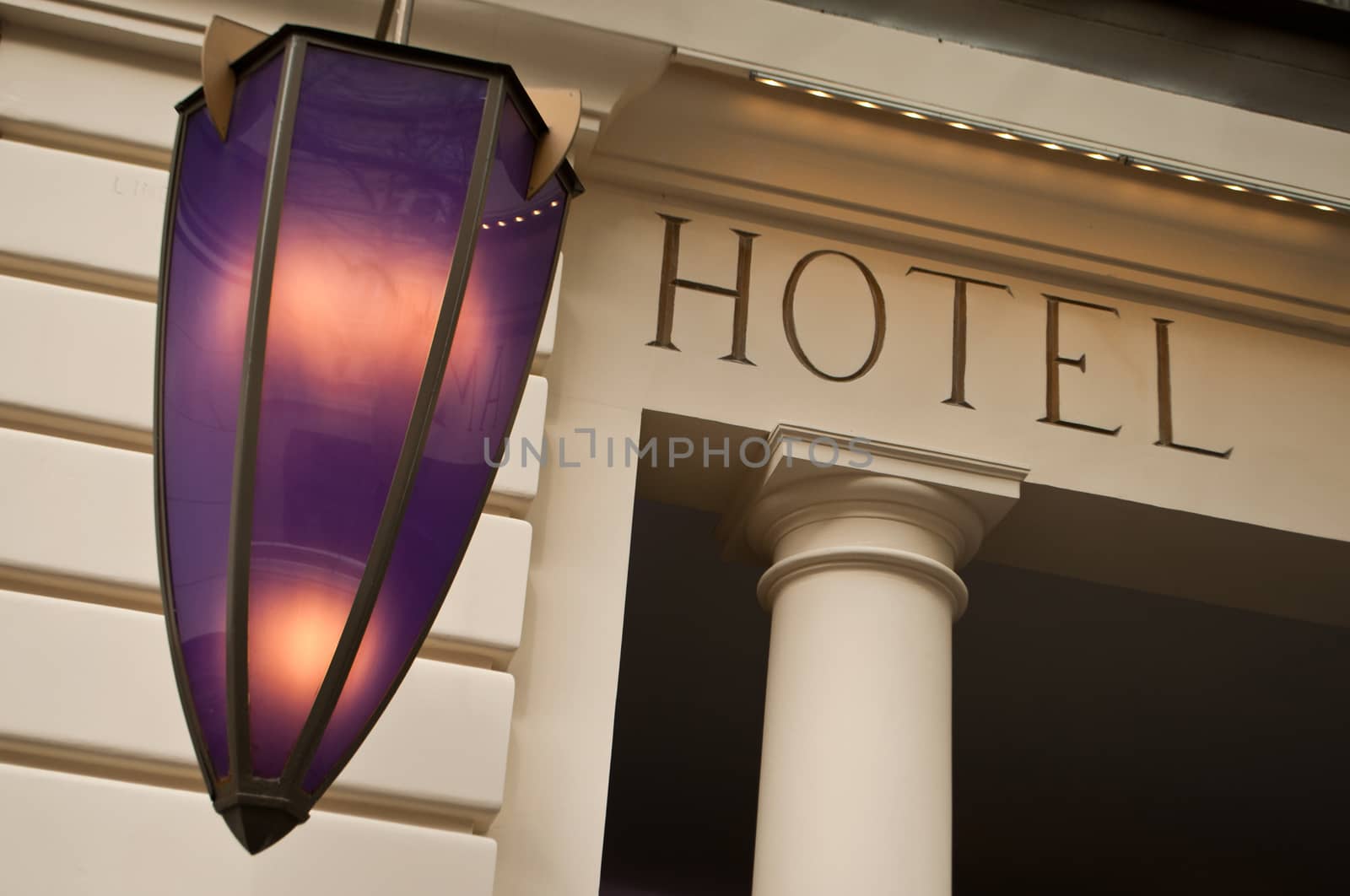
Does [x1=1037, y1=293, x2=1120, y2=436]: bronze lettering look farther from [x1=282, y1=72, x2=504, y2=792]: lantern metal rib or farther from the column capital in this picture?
[x1=282, y1=72, x2=504, y2=792]: lantern metal rib

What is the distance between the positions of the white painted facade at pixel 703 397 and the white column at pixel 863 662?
0.01m

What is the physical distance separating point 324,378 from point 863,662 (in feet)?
7.15

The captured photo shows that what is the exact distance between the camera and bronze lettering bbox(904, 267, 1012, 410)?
4789 millimetres

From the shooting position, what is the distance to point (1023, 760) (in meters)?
9.19

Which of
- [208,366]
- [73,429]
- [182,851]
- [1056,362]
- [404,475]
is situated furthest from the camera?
[1056,362]

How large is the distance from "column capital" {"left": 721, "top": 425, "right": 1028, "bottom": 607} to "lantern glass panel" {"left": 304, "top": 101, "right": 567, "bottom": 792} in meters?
1.78

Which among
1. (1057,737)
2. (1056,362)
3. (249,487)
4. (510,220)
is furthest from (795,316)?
(1057,737)

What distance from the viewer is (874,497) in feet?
14.9

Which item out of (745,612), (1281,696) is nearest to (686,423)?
(745,612)

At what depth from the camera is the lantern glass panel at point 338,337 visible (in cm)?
241

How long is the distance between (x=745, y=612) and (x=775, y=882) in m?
3.71

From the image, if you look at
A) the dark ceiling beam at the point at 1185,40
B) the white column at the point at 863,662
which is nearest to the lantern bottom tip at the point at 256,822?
the white column at the point at 863,662

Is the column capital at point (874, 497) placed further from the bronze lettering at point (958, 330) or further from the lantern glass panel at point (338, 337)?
the lantern glass panel at point (338, 337)

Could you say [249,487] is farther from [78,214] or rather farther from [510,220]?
[78,214]
